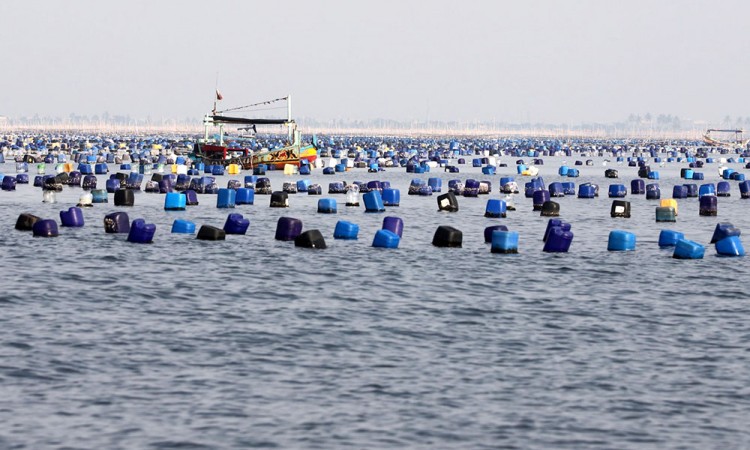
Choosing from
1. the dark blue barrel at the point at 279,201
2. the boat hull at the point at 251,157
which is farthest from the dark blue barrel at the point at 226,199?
the boat hull at the point at 251,157

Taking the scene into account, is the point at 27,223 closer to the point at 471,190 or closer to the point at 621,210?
the point at 621,210

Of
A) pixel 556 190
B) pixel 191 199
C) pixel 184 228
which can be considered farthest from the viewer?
pixel 556 190

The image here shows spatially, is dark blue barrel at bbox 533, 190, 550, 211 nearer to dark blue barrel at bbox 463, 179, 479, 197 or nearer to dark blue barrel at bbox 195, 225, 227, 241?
dark blue barrel at bbox 463, 179, 479, 197

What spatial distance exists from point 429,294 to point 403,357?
732 centimetres

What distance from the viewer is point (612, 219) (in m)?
50.4

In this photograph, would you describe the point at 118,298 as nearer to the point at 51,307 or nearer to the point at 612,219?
the point at 51,307

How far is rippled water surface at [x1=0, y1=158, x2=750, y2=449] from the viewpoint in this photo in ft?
53.0

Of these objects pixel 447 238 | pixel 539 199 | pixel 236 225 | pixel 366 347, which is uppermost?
pixel 366 347

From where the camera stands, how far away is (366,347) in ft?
69.8

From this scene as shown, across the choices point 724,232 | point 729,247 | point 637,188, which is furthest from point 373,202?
point 637,188

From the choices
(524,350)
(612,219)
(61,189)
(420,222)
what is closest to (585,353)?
(524,350)

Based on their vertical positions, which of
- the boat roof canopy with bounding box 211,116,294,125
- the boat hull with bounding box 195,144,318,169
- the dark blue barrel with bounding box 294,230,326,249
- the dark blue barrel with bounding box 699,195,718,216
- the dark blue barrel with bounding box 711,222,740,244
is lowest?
the boat hull with bounding box 195,144,318,169

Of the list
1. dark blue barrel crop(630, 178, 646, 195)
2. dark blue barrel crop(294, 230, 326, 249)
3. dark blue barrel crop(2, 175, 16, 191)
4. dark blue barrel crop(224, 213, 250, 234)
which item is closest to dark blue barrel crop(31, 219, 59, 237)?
dark blue barrel crop(224, 213, 250, 234)

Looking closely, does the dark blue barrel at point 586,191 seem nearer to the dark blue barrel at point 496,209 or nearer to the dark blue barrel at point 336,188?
the dark blue barrel at point 336,188
